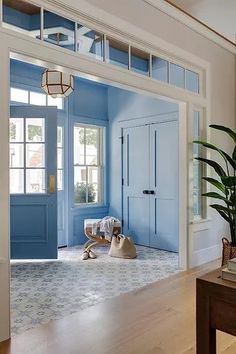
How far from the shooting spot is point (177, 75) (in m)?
4.17

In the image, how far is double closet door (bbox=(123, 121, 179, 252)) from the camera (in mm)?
5238

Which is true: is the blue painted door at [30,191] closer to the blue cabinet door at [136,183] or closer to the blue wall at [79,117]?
the blue wall at [79,117]

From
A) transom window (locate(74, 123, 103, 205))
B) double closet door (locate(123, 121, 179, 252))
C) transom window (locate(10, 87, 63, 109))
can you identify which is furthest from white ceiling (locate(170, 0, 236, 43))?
transom window (locate(74, 123, 103, 205))

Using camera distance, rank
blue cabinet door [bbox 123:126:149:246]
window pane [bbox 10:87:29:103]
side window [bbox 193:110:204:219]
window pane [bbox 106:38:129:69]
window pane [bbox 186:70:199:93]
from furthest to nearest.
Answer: blue cabinet door [bbox 123:126:149:246], window pane [bbox 10:87:29:103], side window [bbox 193:110:204:219], window pane [bbox 186:70:199:93], window pane [bbox 106:38:129:69]

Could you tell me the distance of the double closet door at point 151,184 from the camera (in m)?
5.24

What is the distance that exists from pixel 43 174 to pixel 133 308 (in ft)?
7.91

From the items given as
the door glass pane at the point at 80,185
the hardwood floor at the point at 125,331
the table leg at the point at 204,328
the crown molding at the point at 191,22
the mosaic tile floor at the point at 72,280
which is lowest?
the mosaic tile floor at the point at 72,280

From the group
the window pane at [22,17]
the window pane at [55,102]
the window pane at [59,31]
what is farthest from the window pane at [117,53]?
the window pane at [55,102]

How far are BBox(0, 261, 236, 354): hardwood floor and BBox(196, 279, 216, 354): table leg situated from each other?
0.85 metres

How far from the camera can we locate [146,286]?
3.57 m

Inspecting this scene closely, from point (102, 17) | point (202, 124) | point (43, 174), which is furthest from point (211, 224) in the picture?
point (102, 17)

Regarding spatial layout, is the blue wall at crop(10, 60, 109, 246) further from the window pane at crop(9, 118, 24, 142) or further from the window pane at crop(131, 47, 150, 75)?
the window pane at crop(131, 47, 150, 75)

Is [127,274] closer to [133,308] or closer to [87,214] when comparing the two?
[133,308]

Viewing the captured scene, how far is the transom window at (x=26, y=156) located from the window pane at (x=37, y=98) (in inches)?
30.1
